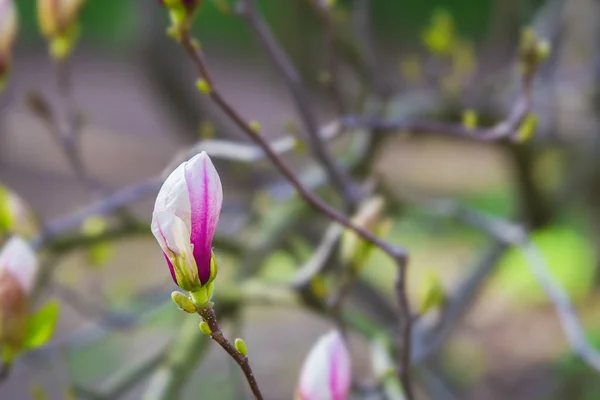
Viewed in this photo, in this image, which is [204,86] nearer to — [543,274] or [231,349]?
[231,349]

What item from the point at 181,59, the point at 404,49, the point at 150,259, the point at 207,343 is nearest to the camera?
the point at 207,343

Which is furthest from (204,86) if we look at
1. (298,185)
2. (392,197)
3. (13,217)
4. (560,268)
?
(560,268)

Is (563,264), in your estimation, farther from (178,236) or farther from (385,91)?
(178,236)

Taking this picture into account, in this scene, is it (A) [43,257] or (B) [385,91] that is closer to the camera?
(A) [43,257]

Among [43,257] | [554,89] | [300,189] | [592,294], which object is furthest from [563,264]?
[300,189]

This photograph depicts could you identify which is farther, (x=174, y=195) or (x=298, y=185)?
(x=298, y=185)

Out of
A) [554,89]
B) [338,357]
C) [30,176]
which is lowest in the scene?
[338,357]
